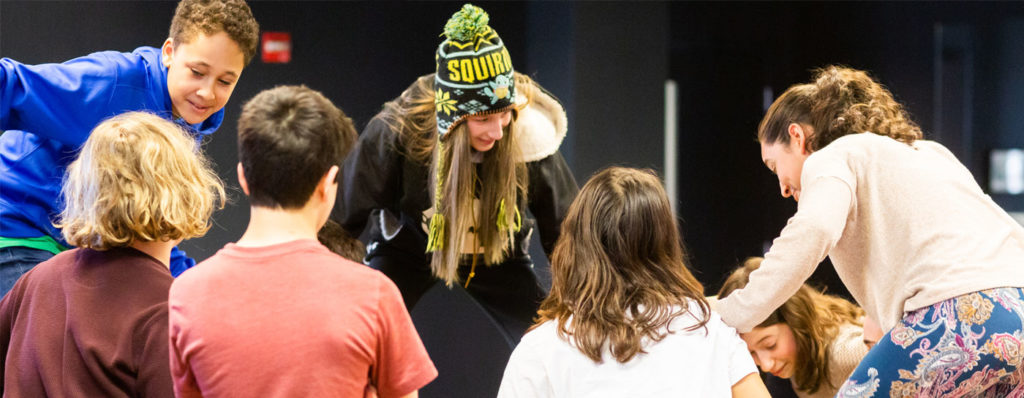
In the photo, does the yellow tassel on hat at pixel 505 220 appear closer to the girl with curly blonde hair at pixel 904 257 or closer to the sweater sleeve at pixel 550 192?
the sweater sleeve at pixel 550 192

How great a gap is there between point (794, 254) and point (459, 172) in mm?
993

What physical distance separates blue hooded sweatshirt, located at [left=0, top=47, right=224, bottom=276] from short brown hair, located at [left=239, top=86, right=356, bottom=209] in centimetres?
91

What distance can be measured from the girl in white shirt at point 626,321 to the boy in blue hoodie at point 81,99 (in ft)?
3.19

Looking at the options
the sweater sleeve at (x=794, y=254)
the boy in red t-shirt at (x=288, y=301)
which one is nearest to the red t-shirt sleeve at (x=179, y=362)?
the boy in red t-shirt at (x=288, y=301)

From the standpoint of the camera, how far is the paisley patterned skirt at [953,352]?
6.32 feet

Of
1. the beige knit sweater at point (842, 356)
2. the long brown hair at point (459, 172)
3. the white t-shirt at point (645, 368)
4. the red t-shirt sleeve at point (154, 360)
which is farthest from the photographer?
the beige knit sweater at point (842, 356)

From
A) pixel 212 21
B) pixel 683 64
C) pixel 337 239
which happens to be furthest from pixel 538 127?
pixel 683 64

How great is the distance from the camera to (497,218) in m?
2.74

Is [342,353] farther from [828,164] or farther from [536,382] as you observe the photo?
[828,164]

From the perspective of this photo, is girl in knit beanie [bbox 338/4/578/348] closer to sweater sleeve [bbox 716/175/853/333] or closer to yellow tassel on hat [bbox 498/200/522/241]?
yellow tassel on hat [bbox 498/200/522/241]

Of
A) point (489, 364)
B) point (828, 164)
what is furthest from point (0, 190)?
point (489, 364)

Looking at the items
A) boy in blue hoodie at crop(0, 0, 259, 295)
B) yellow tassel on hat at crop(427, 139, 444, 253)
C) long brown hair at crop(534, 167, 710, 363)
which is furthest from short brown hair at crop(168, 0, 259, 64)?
long brown hair at crop(534, 167, 710, 363)

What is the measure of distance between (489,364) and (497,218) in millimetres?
1589

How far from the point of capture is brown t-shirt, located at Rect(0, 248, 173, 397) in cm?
164
